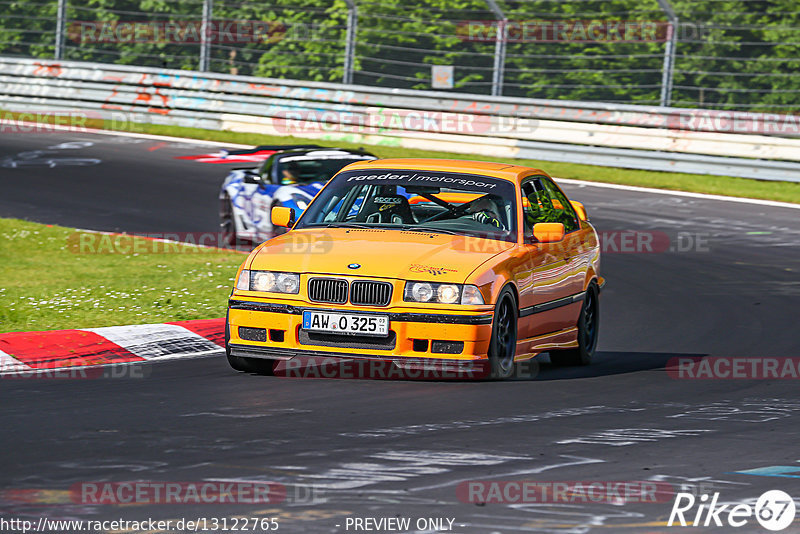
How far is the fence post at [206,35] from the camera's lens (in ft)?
87.6

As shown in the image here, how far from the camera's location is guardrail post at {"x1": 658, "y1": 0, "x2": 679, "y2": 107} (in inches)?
911

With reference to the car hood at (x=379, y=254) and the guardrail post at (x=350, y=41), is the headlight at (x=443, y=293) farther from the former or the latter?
the guardrail post at (x=350, y=41)

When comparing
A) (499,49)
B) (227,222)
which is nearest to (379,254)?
(227,222)

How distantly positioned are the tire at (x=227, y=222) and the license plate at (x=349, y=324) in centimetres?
877

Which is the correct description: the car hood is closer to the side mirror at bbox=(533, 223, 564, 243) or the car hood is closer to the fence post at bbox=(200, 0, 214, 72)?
the side mirror at bbox=(533, 223, 564, 243)

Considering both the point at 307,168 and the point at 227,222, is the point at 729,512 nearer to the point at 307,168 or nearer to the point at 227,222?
the point at 307,168

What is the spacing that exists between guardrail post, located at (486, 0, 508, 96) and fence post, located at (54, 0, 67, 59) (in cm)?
867

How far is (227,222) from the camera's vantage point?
58.0ft

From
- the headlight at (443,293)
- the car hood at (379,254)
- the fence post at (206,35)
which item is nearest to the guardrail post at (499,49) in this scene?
the fence post at (206,35)

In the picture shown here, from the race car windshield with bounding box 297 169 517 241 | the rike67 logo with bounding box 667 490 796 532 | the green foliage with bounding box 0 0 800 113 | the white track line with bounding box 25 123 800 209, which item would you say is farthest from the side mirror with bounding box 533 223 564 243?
the green foliage with bounding box 0 0 800 113

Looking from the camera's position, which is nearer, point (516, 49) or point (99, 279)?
point (99, 279)

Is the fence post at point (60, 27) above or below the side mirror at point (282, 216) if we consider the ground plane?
above

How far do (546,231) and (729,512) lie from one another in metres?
4.08

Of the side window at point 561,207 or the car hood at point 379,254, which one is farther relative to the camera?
the side window at point 561,207
